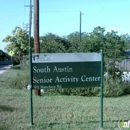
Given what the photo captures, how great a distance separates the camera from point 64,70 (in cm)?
572

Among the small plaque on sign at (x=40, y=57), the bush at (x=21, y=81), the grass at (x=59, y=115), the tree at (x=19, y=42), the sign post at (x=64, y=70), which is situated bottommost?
the grass at (x=59, y=115)

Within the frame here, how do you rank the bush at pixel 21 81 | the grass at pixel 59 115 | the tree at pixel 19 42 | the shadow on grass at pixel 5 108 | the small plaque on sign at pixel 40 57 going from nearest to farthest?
the small plaque on sign at pixel 40 57 → the grass at pixel 59 115 → the shadow on grass at pixel 5 108 → the bush at pixel 21 81 → the tree at pixel 19 42

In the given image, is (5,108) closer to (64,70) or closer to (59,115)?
(59,115)

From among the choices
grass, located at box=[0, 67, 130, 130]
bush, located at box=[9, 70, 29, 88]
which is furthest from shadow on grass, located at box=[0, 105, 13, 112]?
bush, located at box=[9, 70, 29, 88]

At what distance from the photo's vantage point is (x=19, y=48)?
4962 cm

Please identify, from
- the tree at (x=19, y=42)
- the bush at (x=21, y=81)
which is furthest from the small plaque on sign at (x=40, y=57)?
the tree at (x=19, y=42)

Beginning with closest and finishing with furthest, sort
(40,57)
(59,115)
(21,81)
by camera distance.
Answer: (40,57), (59,115), (21,81)

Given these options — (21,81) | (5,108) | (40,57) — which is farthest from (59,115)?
(21,81)

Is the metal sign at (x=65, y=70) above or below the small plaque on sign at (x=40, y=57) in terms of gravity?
below

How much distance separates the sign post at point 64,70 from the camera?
5594 millimetres

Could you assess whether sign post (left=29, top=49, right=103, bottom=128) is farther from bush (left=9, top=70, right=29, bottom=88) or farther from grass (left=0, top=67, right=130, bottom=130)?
bush (left=9, top=70, right=29, bottom=88)

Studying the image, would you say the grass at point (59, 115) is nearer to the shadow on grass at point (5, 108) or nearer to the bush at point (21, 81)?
the shadow on grass at point (5, 108)

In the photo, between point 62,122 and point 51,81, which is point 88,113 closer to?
point 62,122

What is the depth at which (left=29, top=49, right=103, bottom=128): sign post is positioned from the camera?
5594 mm
